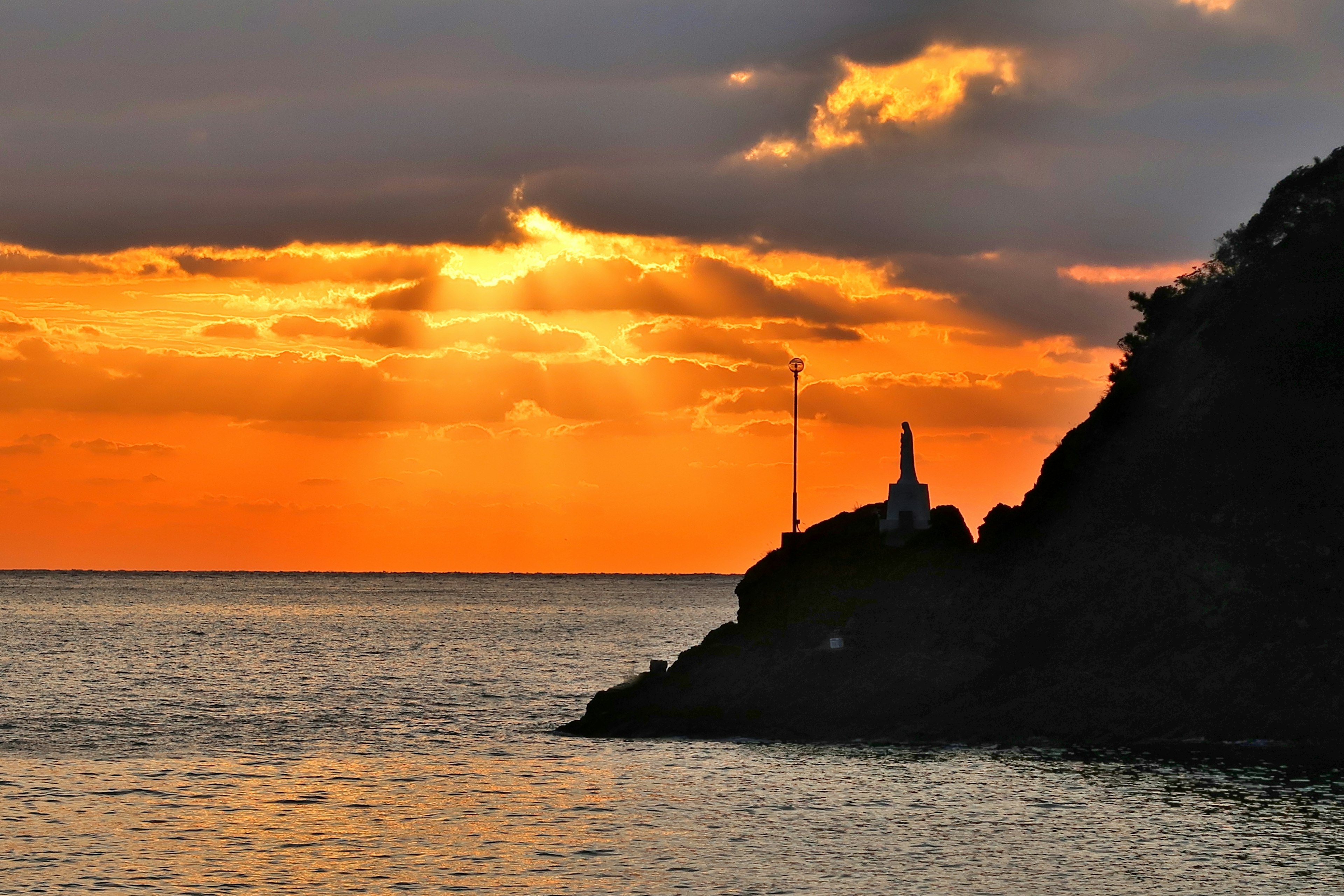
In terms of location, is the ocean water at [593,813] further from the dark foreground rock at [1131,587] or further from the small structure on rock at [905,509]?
the small structure on rock at [905,509]

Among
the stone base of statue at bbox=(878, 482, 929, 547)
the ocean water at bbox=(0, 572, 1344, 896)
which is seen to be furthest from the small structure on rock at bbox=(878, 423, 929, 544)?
the ocean water at bbox=(0, 572, 1344, 896)

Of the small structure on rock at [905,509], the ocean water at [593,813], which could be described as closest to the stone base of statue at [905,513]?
the small structure on rock at [905,509]

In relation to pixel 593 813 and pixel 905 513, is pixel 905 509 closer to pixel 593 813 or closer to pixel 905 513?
pixel 905 513

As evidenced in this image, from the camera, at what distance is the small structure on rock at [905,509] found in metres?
54.8

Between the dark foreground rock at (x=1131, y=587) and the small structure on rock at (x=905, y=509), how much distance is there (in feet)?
1.83

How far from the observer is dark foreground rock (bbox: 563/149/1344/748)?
4744cm

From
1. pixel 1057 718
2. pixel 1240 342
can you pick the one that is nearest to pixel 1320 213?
pixel 1240 342

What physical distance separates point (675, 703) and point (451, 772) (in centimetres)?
951

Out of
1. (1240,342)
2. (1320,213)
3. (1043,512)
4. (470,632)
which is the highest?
(1320,213)

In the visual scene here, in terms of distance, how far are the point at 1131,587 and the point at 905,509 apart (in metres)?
8.82

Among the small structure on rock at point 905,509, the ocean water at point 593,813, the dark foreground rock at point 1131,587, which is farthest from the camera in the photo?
the small structure on rock at point 905,509

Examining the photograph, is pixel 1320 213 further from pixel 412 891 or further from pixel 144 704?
pixel 144 704

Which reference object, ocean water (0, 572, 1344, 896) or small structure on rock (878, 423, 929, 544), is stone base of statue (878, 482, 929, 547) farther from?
ocean water (0, 572, 1344, 896)

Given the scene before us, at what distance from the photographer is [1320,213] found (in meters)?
57.3
